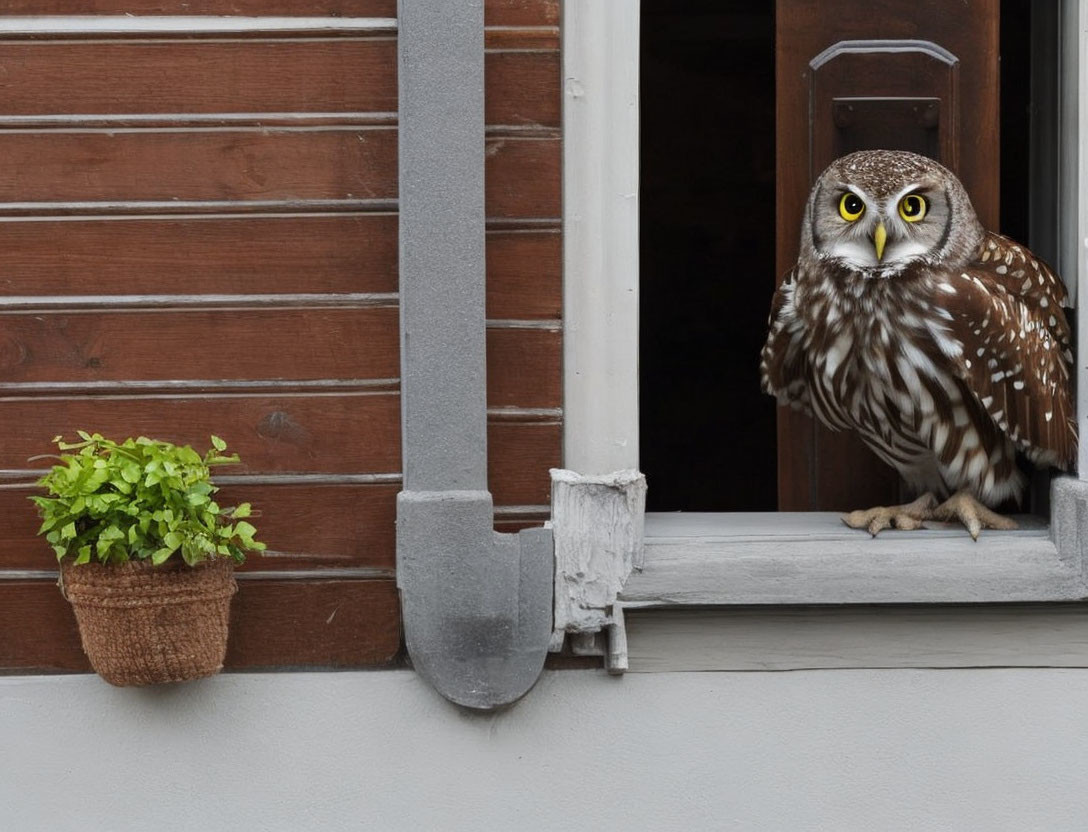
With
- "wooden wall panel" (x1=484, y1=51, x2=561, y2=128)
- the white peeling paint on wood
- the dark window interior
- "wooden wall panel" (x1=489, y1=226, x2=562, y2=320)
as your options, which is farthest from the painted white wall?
the dark window interior

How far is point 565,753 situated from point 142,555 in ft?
2.63

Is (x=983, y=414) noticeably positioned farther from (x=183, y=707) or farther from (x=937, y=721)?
(x=183, y=707)

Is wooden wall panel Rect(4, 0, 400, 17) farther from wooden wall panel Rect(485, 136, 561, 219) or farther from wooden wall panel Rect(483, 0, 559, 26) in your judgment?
wooden wall panel Rect(485, 136, 561, 219)

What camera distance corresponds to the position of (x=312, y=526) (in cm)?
246

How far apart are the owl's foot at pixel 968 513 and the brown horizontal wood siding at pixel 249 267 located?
725mm

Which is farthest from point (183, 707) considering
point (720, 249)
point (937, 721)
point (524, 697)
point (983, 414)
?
point (720, 249)

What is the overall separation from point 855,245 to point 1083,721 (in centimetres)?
94

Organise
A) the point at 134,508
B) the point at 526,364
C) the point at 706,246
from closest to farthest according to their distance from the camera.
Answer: the point at 134,508 < the point at 526,364 < the point at 706,246

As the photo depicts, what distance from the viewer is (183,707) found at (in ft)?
7.98

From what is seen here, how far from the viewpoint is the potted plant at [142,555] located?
7.30 feet

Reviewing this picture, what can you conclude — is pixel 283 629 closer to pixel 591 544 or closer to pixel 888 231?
pixel 591 544

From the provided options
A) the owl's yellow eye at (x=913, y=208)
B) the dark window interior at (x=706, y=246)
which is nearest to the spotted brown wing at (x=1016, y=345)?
the owl's yellow eye at (x=913, y=208)

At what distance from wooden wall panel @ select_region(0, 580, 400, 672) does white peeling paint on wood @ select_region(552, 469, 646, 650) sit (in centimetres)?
31

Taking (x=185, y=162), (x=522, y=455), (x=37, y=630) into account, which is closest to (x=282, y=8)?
(x=185, y=162)
